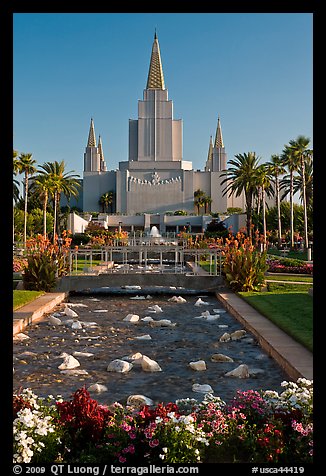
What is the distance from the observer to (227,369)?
8.11 metres

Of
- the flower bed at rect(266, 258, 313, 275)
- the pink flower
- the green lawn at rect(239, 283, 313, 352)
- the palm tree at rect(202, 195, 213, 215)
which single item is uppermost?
the palm tree at rect(202, 195, 213, 215)

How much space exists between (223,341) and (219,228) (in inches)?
1961

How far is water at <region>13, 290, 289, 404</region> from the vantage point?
709 cm

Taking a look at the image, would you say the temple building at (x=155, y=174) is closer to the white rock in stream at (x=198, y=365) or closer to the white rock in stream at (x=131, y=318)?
the white rock in stream at (x=131, y=318)

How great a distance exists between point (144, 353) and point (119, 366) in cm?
133

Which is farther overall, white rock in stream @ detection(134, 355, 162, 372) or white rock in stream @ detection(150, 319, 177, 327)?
white rock in stream @ detection(150, 319, 177, 327)

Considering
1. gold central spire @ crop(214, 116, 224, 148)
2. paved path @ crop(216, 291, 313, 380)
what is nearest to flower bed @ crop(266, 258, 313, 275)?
paved path @ crop(216, 291, 313, 380)

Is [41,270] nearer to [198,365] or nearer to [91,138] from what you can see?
[198,365]

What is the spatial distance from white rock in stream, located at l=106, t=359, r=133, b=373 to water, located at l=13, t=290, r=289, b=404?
8cm

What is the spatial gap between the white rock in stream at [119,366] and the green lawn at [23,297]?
211 inches

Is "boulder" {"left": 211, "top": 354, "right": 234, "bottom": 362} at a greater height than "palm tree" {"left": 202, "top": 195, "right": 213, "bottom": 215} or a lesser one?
lesser

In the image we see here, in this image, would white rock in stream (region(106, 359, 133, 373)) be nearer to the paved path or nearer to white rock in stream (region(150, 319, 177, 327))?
the paved path

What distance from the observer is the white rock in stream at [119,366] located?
26.1 feet
